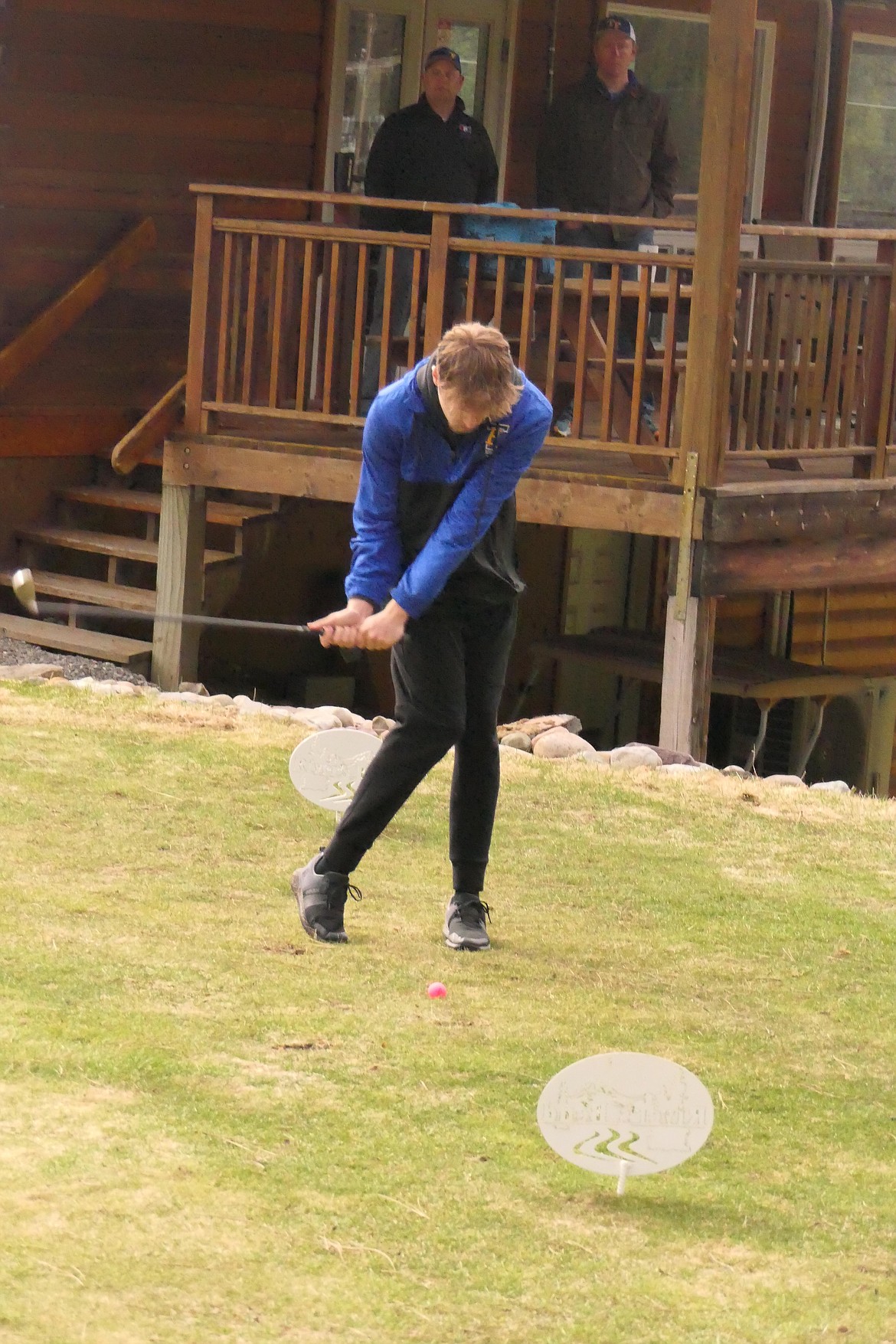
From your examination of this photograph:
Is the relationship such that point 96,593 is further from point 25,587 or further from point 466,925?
point 25,587

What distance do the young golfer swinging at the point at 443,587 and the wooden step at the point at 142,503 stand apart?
17.6ft

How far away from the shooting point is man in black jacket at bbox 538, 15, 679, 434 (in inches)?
376

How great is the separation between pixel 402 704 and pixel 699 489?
12.8 ft

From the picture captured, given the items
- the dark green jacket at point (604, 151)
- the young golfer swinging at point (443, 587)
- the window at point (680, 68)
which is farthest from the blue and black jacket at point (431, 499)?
the window at point (680, 68)

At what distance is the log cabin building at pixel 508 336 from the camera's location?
28.3 ft

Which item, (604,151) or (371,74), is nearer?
(604,151)

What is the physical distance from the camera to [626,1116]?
3451mm

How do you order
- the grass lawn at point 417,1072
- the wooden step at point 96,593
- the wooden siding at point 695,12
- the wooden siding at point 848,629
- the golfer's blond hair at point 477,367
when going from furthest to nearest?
the wooden siding at point 848,629
the wooden siding at point 695,12
the wooden step at point 96,593
the golfer's blond hair at point 477,367
the grass lawn at point 417,1072

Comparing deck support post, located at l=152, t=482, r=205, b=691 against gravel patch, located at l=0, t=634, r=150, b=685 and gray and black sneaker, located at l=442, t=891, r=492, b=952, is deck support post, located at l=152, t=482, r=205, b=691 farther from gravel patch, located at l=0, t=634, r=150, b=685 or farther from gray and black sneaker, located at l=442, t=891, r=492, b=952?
gray and black sneaker, located at l=442, t=891, r=492, b=952

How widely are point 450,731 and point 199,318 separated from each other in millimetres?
5128

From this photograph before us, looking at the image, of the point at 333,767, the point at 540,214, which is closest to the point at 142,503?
the point at 540,214

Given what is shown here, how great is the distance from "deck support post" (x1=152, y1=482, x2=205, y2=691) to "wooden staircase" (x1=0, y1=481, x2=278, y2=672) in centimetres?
12

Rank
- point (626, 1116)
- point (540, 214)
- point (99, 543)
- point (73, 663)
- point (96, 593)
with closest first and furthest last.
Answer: point (626, 1116) < point (540, 214) < point (73, 663) < point (96, 593) < point (99, 543)

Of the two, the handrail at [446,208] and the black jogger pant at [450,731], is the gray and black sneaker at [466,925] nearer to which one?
the black jogger pant at [450,731]
